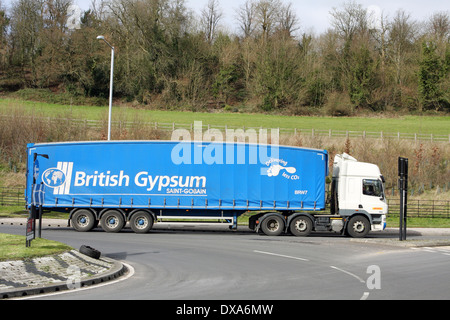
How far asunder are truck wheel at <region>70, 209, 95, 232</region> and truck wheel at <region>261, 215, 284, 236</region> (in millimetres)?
7804

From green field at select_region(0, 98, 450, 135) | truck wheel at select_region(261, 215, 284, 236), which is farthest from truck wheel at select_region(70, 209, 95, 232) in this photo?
green field at select_region(0, 98, 450, 135)

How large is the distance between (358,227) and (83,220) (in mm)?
12540

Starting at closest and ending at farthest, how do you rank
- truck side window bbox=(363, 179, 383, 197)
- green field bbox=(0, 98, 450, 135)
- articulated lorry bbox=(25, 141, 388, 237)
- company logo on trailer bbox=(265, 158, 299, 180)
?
articulated lorry bbox=(25, 141, 388, 237) < company logo on trailer bbox=(265, 158, 299, 180) < truck side window bbox=(363, 179, 383, 197) < green field bbox=(0, 98, 450, 135)

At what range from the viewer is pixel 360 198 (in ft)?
83.8

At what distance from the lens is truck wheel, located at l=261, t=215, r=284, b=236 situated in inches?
991

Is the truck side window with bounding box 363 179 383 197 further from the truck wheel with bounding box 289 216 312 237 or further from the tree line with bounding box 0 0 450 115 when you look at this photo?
the tree line with bounding box 0 0 450 115

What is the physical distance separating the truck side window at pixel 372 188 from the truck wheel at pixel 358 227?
3.92 feet

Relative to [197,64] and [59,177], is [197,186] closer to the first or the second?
[59,177]

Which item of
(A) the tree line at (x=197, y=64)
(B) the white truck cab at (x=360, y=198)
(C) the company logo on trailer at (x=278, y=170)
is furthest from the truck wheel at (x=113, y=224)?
(A) the tree line at (x=197, y=64)

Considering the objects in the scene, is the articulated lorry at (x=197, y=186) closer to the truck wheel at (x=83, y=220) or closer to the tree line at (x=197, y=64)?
the truck wheel at (x=83, y=220)

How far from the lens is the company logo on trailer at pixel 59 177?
25406 mm

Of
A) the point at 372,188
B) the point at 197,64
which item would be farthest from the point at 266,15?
the point at 372,188

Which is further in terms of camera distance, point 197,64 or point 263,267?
point 197,64
